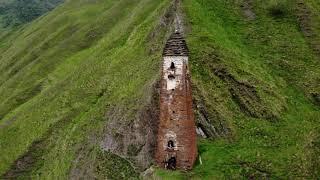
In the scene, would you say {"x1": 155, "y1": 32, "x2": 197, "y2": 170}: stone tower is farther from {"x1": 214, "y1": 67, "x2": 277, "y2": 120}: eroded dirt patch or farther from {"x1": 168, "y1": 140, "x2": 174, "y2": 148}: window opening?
{"x1": 214, "y1": 67, "x2": 277, "y2": 120}: eroded dirt patch

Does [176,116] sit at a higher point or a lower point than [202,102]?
higher

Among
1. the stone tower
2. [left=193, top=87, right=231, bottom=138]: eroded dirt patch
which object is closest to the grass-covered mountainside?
[left=193, top=87, right=231, bottom=138]: eroded dirt patch

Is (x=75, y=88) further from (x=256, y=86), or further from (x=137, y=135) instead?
(x=256, y=86)

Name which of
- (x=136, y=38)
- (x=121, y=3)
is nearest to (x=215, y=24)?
(x=136, y=38)

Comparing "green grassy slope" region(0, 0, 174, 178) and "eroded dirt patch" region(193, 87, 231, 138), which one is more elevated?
"eroded dirt patch" region(193, 87, 231, 138)

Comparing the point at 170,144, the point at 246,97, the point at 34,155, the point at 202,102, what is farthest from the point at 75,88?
the point at 170,144
